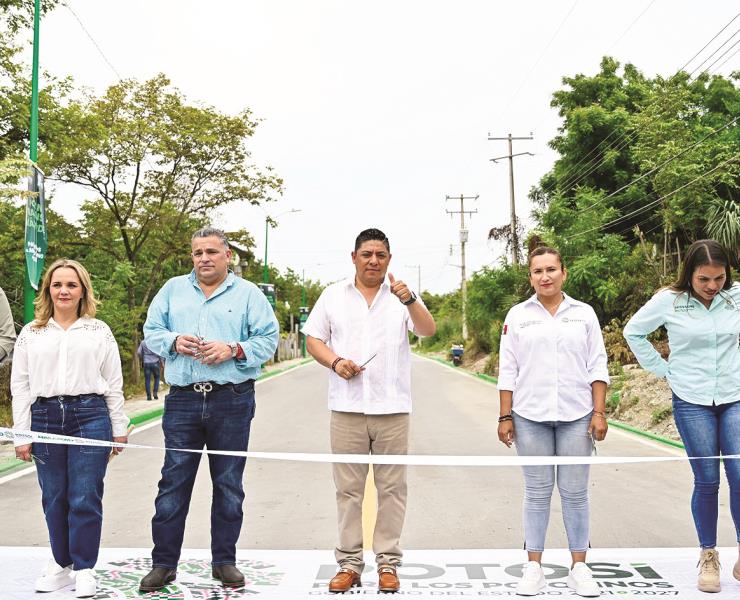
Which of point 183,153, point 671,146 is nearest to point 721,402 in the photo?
point 671,146

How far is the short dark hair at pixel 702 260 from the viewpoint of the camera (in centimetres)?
472

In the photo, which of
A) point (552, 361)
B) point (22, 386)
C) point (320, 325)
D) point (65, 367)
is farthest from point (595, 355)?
point (22, 386)

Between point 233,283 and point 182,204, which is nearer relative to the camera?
point 233,283

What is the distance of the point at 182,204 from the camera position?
2362 centimetres

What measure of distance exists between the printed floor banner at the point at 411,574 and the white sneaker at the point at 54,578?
58 millimetres

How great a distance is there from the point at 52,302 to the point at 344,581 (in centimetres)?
230

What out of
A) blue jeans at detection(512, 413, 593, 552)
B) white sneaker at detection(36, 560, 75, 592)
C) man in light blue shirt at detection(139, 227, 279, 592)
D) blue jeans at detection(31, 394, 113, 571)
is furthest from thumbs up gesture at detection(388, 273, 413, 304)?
white sneaker at detection(36, 560, 75, 592)

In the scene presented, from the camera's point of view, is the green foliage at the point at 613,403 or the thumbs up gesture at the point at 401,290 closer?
the thumbs up gesture at the point at 401,290

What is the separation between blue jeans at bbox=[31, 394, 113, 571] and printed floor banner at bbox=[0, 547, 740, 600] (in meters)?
0.30

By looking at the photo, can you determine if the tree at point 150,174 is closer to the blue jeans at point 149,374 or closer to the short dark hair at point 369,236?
the blue jeans at point 149,374

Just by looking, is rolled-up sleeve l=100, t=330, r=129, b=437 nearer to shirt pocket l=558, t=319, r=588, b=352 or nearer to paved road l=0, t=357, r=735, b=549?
paved road l=0, t=357, r=735, b=549

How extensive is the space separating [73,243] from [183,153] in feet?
12.6

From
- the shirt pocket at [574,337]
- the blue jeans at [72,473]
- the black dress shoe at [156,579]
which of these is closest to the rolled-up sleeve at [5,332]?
the blue jeans at [72,473]

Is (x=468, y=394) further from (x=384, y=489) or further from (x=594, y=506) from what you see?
(x=384, y=489)
